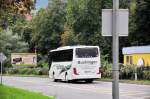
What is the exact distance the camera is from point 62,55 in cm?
4556

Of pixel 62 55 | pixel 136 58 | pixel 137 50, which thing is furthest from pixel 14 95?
pixel 136 58

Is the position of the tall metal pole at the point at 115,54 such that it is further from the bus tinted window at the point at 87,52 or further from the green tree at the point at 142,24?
the green tree at the point at 142,24

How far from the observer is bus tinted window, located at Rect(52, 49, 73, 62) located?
43.2 meters

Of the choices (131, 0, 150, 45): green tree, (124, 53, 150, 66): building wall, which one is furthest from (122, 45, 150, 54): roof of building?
(131, 0, 150, 45): green tree

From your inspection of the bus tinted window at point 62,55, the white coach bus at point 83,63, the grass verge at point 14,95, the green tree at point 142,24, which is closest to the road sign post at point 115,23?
the grass verge at point 14,95

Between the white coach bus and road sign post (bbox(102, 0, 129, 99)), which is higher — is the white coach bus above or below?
below

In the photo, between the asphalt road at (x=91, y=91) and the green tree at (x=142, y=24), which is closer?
the asphalt road at (x=91, y=91)

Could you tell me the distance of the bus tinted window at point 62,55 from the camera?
43.2 meters

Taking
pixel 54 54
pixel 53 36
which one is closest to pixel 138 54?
pixel 54 54

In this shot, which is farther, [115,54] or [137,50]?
[137,50]

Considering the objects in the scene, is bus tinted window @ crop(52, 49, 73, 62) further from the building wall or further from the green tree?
the green tree

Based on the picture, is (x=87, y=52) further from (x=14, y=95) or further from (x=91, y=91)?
(x=14, y=95)

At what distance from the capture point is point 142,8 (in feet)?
206

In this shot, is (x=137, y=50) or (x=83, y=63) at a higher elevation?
(x=137, y=50)
